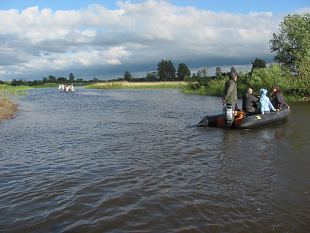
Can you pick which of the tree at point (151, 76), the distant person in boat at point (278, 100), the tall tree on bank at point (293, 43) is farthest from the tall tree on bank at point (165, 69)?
the distant person in boat at point (278, 100)

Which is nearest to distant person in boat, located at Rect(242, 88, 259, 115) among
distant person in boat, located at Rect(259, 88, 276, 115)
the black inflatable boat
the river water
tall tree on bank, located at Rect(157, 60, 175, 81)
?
distant person in boat, located at Rect(259, 88, 276, 115)

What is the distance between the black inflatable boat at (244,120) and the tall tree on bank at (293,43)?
68.4ft

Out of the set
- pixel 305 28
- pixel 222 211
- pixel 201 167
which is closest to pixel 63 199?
pixel 222 211

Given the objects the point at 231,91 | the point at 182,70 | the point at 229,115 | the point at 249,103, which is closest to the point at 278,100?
the point at 249,103

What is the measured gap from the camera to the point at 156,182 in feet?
31.3

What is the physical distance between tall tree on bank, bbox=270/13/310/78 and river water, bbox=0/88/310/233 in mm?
25510

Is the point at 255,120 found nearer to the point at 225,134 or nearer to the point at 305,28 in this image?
the point at 225,134

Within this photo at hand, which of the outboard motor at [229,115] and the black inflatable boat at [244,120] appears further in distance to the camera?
the black inflatable boat at [244,120]

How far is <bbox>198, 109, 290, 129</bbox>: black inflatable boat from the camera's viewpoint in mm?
17875

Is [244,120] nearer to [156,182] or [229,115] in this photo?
[229,115]

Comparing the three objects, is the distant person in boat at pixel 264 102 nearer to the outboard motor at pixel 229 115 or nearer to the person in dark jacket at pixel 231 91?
the person in dark jacket at pixel 231 91

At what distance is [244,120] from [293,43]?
27.9 m

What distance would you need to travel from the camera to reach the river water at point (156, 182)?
23.3 ft

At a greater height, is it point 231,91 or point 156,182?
point 231,91
